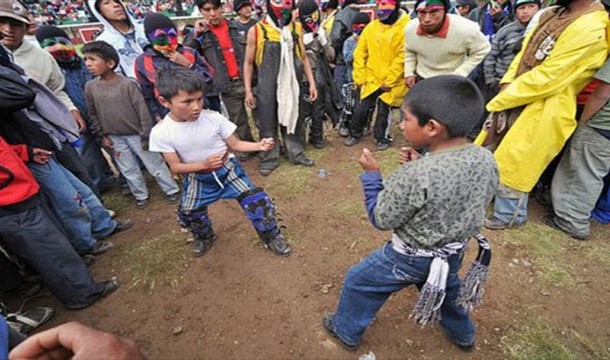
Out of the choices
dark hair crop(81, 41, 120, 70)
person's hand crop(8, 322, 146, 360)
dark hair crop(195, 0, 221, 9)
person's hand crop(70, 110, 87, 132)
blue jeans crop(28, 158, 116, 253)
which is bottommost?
blue jeans crop(28, 158, 116, 253)

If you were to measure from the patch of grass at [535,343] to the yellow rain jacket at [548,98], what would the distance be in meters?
1.25

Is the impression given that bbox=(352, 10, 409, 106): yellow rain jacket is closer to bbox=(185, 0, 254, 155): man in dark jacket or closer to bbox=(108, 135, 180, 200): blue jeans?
bbox=(185, 0, 254, 155): man in dark jacket

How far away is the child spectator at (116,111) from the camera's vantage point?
11.1 feet

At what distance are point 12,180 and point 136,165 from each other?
1953 mm

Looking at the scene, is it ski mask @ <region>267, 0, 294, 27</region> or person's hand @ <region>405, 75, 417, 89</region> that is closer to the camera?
ski mask @ <region>267, 0, 294, 27</region>

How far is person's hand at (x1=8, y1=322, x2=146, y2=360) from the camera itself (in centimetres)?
72

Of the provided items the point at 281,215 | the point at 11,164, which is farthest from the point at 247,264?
the point at 11,164

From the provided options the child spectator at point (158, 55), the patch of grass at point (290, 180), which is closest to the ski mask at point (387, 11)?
the patch of grass at point (290, 180)

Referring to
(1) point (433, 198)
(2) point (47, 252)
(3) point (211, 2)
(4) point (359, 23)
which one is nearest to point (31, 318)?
(2) point (47, 252)

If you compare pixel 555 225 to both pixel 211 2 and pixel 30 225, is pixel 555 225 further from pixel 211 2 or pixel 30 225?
pixel 211 2

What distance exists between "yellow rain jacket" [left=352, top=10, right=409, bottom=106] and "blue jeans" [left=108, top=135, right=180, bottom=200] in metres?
2.98

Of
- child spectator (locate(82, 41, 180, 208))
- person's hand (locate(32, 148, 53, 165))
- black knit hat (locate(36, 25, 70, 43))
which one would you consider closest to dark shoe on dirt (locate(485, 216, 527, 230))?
child spectator (locate(82, 41, 180, 208))

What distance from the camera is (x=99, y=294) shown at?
2.69 metres

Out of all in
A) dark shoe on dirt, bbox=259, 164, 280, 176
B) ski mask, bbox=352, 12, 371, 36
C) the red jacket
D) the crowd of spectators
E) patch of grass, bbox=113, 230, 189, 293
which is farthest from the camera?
the crowd of spectators
